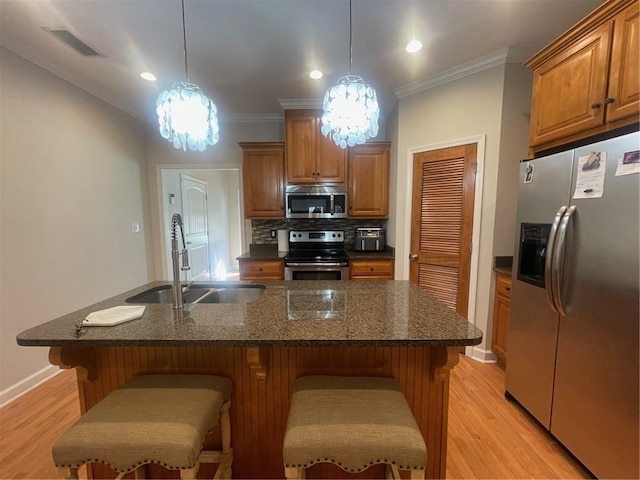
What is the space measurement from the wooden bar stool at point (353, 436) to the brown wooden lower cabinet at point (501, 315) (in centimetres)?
177

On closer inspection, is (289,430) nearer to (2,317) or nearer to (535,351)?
(535,351)

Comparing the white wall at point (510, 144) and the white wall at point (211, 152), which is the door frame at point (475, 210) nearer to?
the white wall at point (510, 144)

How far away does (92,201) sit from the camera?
288cm

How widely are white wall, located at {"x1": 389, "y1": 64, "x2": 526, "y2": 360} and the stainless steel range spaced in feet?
2.67

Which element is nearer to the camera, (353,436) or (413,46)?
(353,436)

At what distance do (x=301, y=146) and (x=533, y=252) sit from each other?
251 centimetres

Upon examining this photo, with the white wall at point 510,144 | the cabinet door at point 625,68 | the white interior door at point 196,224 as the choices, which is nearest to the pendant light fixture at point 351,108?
the cabinet door at point 625,68

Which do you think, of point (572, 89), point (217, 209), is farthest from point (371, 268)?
point (217, 209)

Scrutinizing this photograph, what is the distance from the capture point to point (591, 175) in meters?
1.40

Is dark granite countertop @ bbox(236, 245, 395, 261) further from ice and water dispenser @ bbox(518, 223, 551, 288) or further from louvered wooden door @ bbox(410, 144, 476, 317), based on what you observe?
ice and water dispenser @ bbox(518, 223, 551, 288)

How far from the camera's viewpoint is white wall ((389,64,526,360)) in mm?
2398

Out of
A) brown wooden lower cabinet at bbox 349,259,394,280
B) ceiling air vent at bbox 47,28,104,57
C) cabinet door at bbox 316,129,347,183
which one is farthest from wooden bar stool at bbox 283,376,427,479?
ceiling air vent at bbox 47,28,104,57

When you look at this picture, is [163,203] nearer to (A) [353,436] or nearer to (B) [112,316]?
(B) [112,316]

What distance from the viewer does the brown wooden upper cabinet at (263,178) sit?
11.3ft
